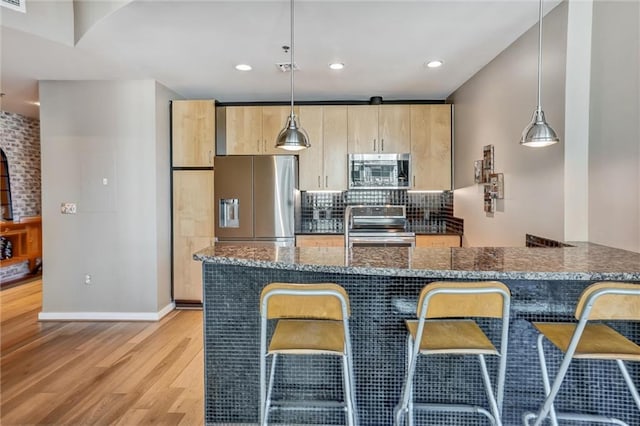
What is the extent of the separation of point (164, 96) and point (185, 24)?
181 centimetres

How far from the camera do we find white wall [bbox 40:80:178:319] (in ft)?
13.5

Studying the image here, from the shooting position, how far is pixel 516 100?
9.92ft

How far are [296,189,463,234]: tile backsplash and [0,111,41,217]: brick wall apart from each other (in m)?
4.47

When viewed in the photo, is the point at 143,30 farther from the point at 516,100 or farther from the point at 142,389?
the point at 516,100

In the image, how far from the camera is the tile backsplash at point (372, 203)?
5.01 meters

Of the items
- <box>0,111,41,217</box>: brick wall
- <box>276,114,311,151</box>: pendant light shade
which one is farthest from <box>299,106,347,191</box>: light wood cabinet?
<box>0,111,41,217</box>: brick wall

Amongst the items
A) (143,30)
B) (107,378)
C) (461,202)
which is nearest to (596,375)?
(461,202)

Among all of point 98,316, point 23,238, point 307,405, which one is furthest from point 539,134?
point 23,238

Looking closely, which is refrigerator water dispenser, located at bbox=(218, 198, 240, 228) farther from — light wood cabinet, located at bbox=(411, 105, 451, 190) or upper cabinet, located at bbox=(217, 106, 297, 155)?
light wood cabinet, located at bbox=(411, 105, 451, 190)

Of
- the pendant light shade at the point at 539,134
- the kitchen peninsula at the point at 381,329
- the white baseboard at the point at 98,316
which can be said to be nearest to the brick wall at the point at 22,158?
the white baseboard at the point at 98,316

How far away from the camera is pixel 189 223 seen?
457 cm

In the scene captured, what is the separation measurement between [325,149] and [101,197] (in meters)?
2.50

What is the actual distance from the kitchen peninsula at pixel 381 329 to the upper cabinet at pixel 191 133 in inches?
103

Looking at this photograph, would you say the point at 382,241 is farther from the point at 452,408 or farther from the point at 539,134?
the point at 452,408
